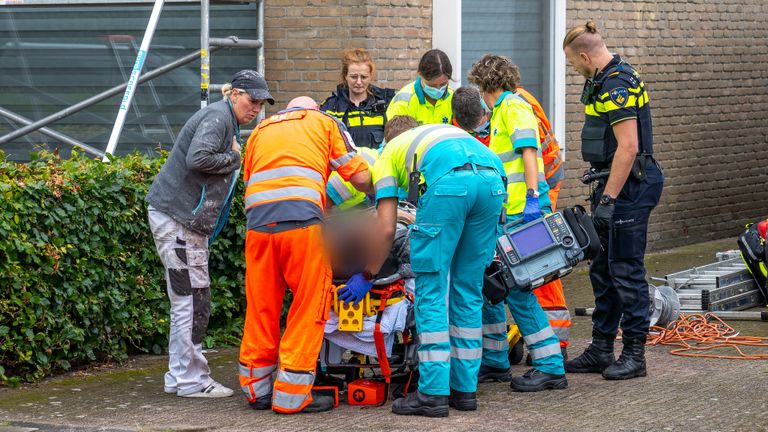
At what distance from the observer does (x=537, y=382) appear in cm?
720

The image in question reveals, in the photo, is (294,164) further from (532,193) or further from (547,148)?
(547,148)

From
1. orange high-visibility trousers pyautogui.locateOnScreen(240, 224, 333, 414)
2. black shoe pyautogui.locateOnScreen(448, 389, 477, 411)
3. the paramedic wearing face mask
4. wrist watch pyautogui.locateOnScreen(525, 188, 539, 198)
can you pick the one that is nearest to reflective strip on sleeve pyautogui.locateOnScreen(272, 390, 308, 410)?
orange high-visibility trousers pyautogui.locateOnScreen(240, 224, 333, 414)

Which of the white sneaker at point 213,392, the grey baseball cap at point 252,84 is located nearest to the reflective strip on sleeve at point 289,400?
the white sneaker at point 213,392

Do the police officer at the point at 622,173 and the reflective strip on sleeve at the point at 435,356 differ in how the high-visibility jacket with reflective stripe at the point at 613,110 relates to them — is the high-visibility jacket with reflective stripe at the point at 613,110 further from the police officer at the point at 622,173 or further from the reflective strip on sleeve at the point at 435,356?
the reflective strip on sleeve at the point at 435,356

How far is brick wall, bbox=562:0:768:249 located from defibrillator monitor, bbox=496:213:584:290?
5.14 m

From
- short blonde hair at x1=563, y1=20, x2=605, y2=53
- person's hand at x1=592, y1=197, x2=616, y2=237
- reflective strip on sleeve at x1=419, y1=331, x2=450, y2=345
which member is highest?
short blonde hair at x1=563, y1=20, x2=605, y2=53

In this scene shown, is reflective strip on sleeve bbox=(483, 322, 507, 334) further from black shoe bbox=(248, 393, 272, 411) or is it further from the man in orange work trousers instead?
black shoe bbox=(248, 393, 272, 411)

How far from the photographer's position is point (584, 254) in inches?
287

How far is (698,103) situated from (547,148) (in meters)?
6.56

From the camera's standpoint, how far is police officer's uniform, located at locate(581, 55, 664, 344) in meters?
7.43

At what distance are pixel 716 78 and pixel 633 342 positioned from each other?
7584 mm

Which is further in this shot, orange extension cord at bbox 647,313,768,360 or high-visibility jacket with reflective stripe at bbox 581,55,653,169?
orange extension cord at bbox 647,313,768,360

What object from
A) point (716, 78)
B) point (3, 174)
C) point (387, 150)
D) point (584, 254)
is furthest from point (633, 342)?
point (716, 78)

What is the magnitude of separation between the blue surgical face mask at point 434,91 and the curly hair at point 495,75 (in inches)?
38.7
